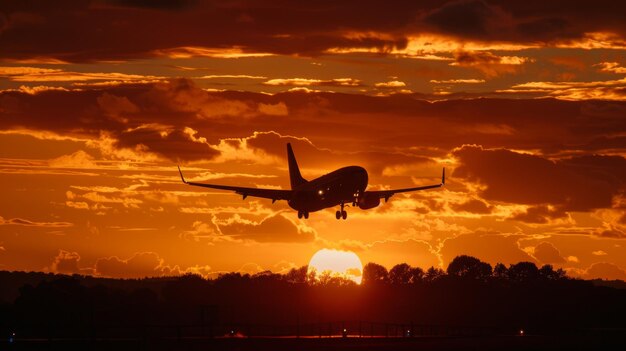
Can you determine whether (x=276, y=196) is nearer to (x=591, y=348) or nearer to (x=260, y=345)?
(x=260, y=345)

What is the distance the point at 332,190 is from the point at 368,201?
11810 millimetres

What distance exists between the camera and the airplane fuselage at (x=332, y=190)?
13350 centimetres

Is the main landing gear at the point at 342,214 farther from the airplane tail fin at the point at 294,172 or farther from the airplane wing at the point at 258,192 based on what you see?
the airplane tail fin at the point at 294,172

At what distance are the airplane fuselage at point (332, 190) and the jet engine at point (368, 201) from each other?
23.4 ft

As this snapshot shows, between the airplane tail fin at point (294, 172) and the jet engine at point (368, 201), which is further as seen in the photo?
the airplane tail fin at point (294, 172)

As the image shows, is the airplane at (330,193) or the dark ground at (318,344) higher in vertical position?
the airplane at (330,193)

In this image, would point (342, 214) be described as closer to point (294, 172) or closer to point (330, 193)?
point (330, 193)

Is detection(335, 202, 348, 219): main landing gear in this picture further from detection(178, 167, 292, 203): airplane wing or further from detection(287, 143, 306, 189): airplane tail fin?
detection(287, 143, 306, 189): airplane tail fin

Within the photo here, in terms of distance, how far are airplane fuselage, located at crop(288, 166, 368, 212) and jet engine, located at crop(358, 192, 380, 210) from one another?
7.13 m

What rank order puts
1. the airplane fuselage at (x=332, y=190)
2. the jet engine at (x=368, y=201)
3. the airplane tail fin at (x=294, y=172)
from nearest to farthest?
the airplane fuselage at (x=332, y=190) < the jet engine at (x=368, y=201) < the airplane tail fin at (x=294, y=172)

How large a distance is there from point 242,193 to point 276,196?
5.77 m

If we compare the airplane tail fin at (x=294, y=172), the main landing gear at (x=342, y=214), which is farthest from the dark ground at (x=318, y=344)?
the airplane tail fin at (x=294, y=172)

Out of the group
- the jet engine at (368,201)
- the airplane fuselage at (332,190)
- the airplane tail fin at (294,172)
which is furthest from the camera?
the airplane tail fin at (294,172)

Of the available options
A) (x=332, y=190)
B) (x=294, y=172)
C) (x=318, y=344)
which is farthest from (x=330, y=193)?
(x=294, y=172)
